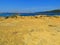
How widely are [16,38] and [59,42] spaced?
272 centimetres

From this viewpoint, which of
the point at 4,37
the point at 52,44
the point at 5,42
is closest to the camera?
the point at 52,44

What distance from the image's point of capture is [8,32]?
12.6 meters

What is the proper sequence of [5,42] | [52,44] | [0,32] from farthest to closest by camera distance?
1. [0,32]
2. [5,42]
3. [52,44]

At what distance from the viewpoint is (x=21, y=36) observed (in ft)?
37.3

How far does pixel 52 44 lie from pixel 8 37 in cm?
306

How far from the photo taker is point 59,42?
1070 cm

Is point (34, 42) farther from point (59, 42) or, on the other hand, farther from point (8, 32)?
point (8, 32)

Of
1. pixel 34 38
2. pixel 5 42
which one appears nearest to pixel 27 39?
pixel 34 38

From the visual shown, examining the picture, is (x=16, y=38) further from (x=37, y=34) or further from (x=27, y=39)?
(x=37, y=34)

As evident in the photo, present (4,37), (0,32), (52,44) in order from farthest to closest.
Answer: (0,32), (4,37), (52,44)

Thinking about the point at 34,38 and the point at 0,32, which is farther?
the point at 0,32

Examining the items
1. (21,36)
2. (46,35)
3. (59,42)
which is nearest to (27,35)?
(21,36)

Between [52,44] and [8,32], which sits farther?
[8,32]

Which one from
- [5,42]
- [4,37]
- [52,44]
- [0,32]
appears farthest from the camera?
[0,32]
